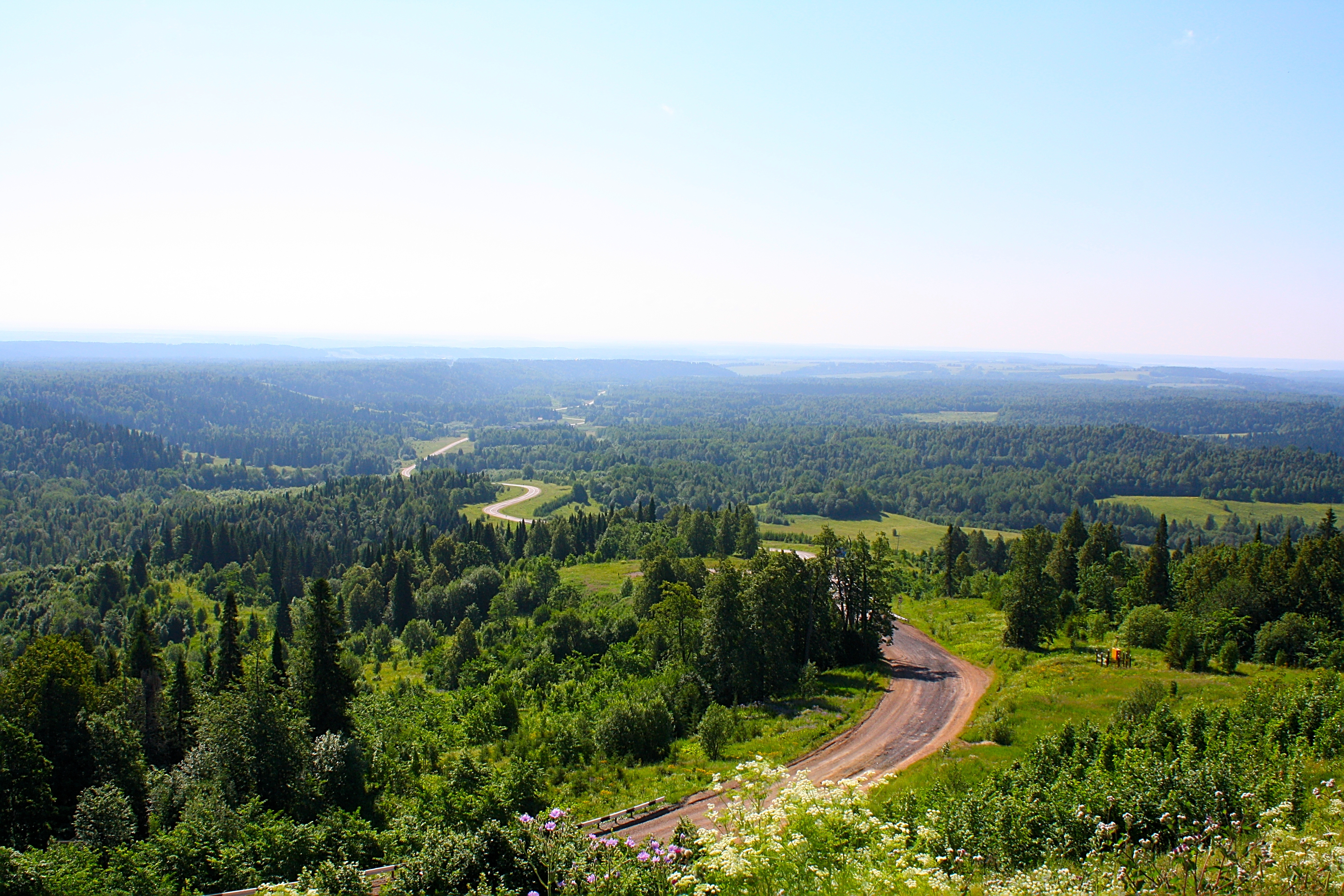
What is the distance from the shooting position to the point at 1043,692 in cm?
4428

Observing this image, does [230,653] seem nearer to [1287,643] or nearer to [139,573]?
[1287,643]

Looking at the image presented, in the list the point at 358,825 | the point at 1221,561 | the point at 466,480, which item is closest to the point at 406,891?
the point at 358,825

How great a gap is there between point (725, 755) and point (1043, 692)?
2082 centimetres

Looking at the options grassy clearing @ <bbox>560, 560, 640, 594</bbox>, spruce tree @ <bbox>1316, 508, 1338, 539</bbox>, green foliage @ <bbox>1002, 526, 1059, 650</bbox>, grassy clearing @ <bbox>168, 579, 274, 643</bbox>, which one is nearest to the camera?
green foliage @ <bbox>1002, 526, 1059, 650</bbox>

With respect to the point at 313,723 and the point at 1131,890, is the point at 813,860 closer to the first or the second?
the point at 1131,890

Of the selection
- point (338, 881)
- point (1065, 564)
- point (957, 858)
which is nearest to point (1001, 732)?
point (957, 858)

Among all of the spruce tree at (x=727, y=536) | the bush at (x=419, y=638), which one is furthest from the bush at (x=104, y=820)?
the spruce tree at (x=727, y=536)

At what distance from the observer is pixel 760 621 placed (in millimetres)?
51156

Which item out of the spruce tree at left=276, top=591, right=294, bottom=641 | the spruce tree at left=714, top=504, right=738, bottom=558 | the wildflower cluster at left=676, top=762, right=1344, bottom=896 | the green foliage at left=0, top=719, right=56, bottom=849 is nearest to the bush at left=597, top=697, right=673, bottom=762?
the wildflower cluster at left=676, top=762, right=1344, bottom=896

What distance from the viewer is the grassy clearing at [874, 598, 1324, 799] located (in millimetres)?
34156

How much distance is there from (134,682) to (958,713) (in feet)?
172

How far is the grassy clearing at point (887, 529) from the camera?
16700cm

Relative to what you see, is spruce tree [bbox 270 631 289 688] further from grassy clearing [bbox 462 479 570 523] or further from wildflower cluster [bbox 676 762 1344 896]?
grassy clearing [bbox 462 479 570 523]

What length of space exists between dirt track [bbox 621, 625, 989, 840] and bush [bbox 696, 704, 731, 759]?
4.46 meters
